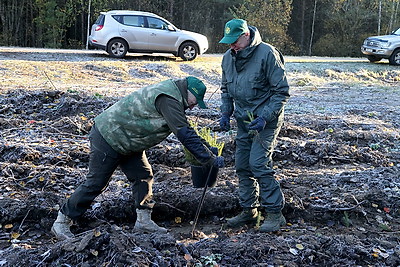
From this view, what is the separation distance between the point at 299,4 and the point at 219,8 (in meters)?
5.99

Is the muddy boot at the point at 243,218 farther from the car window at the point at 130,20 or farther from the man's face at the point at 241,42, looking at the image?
the car window at the point at 130,20

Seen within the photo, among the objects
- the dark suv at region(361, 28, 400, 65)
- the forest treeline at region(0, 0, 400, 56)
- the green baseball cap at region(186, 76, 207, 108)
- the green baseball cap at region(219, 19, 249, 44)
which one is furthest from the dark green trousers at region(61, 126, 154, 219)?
the forest treeline at region(0, 0, 400, 56)

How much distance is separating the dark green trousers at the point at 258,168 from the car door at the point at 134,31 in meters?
12.1

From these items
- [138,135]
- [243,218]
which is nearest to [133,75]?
[243,218]

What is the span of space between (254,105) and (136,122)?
3.74 feet

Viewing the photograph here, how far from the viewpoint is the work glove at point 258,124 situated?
3994mm

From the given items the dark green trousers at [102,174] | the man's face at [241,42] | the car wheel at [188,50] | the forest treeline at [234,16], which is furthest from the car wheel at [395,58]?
the dark green trousers at [102,174]

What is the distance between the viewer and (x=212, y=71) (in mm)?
14461

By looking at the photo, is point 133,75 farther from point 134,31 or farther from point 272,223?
point 272,223

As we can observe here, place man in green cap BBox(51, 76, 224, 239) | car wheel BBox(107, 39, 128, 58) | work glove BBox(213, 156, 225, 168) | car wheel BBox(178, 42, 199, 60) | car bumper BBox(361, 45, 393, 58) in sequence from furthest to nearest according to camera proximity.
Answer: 1. car bumper BBox(361, 45, 393, 58)
2. car wheel BBox(178, 42, 199, 60)
3. car wheel BBox(107, 39, 128, 58)
4. work glove BBox(213, 156, 225, 168)
5. man in green cap BBox(51, 76, 224, 239)

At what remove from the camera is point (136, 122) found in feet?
12.5

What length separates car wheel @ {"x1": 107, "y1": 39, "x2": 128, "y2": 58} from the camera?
15.9 metres

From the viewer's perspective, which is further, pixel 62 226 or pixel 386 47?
pixel 386 47

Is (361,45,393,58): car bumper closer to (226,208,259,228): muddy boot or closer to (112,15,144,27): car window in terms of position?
(112,15,144,27): car window
